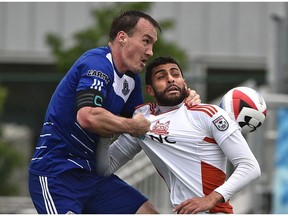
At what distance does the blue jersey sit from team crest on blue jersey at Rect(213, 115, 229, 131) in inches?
30.1

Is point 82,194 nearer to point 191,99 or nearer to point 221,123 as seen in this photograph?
point 191,99

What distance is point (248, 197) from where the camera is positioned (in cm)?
1380

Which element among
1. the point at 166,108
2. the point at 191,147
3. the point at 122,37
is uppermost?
the point at 122,37

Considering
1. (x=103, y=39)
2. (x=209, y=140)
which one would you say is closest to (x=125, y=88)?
(x=209, y=140)

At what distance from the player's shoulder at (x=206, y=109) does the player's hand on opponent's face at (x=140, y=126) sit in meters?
0.43

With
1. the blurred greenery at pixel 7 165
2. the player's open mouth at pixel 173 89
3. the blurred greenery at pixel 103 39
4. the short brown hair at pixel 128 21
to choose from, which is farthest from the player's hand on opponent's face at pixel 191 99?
the blurred greenery at pixel 7 165

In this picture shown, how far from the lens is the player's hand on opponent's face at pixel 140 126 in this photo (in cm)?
695

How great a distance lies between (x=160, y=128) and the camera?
7367 mm

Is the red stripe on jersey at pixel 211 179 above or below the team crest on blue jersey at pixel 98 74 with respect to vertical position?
below

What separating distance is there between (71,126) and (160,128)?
63cm

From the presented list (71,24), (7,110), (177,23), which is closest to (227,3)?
(177,23)

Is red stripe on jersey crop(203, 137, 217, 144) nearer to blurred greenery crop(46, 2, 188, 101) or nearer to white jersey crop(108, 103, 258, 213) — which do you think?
white jersey crop(108, 103, 258, 213)

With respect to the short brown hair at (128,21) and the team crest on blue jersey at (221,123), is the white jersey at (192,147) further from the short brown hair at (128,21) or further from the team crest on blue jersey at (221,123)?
the short brown hair at (128,21)

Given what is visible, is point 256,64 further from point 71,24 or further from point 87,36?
point 87,36
